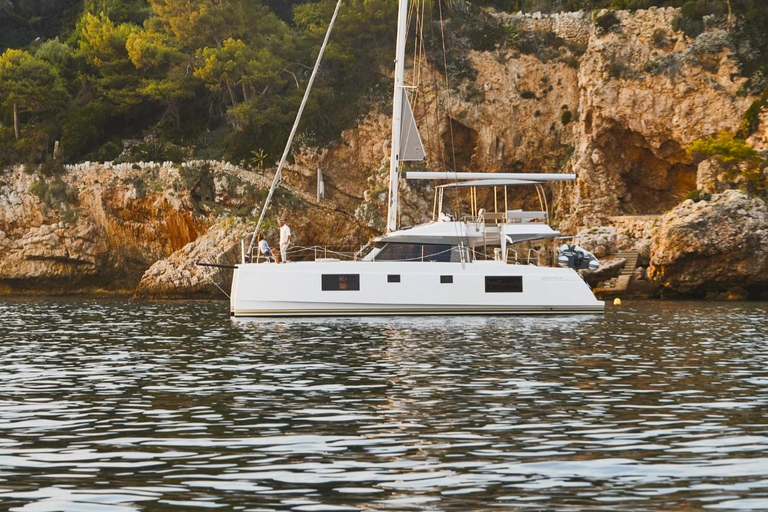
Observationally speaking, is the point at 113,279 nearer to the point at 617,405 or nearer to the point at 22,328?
the point at 22,328

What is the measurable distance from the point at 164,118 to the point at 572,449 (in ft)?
155

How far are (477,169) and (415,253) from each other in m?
21.6

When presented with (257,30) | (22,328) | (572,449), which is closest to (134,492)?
(572,449)

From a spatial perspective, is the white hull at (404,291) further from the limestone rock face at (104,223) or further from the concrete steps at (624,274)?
the limestone rock face at (104,223)

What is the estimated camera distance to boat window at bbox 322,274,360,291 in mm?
29500

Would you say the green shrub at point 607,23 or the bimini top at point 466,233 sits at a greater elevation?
the green shrub at point 607,23

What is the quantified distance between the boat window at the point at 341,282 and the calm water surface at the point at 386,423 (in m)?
6.14

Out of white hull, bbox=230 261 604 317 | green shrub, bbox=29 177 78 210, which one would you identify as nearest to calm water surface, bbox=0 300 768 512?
white hull, bbox=230 261 604 317

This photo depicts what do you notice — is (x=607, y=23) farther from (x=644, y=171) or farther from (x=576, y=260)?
(x=576, y=260)

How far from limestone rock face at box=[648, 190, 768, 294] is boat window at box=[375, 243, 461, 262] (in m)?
13.3

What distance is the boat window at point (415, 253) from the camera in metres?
30.4

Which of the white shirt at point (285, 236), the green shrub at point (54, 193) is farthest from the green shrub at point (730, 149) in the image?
the green shrub at point (54, 193)

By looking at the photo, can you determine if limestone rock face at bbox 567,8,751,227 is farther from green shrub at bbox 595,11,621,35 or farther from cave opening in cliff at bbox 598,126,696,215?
green shrub at bbox 595,11,621,35

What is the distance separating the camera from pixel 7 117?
54.2 metres
